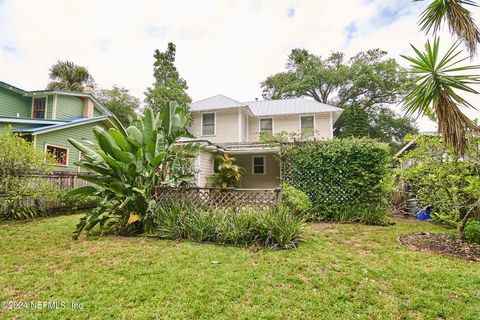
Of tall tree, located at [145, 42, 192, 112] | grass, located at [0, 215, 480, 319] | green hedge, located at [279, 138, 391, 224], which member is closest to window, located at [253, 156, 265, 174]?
green hedge, located at [279, 138, 391, 224]

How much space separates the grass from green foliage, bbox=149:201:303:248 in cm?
34

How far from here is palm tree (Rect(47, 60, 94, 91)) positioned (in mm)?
23984

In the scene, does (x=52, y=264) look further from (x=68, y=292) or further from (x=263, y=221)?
(x=263, y=221)

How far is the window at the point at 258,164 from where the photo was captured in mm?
15281

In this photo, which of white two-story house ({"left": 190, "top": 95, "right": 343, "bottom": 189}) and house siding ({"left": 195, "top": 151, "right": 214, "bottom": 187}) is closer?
house siding ({"left": 195, "top": 151, "right": 214, "bottom": 187})

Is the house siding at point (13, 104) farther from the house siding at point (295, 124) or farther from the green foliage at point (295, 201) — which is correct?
the green foliage at point (295, 201)

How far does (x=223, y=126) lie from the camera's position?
1532 cm

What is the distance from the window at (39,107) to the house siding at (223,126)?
9.93 m

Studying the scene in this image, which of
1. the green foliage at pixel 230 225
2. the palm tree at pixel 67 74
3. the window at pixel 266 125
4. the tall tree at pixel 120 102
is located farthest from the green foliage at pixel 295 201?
the palm tree at pixel 67 74

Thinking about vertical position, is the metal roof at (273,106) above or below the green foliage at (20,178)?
above

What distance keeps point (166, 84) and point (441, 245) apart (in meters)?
18.6

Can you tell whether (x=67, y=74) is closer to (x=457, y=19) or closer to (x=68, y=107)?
(x=68, y=107)

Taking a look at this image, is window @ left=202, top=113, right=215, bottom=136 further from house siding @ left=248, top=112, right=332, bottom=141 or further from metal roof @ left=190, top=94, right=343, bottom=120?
house siding @ left=248, top=112, right=332, bottom=141

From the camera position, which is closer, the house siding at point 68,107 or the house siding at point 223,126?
the house siding at point 223,126
